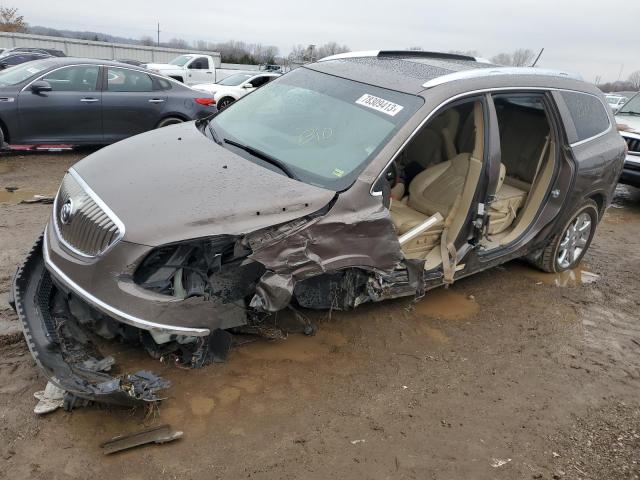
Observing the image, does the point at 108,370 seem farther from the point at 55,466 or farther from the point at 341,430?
the point at 341,430

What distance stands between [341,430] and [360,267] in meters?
0.97

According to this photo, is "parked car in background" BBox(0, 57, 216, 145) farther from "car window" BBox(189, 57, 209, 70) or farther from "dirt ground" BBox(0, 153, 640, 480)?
"car window" BBox(189, 57, 209, 70)

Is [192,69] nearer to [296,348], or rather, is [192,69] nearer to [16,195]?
[16,195]

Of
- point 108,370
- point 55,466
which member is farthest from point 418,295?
point 55,466

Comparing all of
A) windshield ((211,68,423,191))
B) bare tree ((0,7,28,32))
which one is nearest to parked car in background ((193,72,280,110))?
windshield ((211,68,423,191))

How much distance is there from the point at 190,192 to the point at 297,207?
2.00 feet

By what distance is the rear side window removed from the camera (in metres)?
4.61

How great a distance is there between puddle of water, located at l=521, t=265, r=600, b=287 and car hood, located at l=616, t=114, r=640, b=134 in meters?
4.32

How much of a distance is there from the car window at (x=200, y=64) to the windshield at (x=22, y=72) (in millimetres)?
12508

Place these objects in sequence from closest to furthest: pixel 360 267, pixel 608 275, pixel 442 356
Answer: pixel 360 267
pixel 442 356
pixel 608 275

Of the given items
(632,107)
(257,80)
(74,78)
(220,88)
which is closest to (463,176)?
(74,78)

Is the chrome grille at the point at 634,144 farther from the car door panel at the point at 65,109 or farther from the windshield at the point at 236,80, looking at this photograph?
the windshield at the point at 236,80

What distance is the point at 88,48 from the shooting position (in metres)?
Answer: 35.6

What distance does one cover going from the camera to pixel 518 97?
4.20 meters
